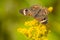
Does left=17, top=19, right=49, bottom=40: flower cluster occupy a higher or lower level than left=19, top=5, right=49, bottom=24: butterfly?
lower

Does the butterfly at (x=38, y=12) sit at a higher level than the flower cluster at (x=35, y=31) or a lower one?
higher
